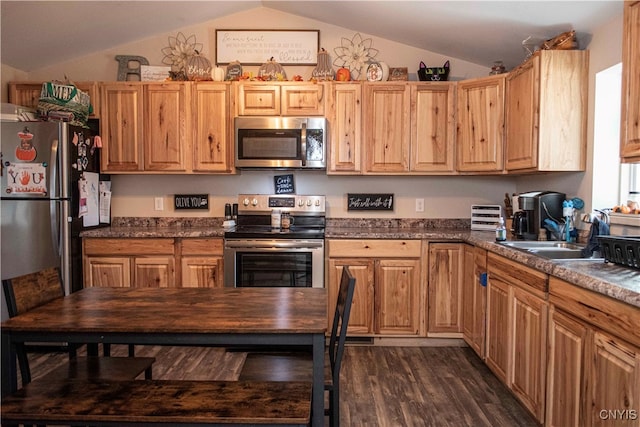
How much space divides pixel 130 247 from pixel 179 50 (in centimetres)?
182

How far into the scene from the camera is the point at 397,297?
3.37 metres

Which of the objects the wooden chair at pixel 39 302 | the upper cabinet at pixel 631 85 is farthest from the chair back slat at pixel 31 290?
the upper cabinet at pixel 631 85

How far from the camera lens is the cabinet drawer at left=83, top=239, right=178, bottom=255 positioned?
3.39m

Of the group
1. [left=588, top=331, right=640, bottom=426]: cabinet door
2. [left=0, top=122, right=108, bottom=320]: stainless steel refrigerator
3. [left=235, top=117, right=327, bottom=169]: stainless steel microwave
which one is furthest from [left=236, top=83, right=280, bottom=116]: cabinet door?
Result: [left=588, top=331, right=640, bottom=426]: cabinet door

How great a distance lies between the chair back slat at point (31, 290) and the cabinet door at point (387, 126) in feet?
7.89

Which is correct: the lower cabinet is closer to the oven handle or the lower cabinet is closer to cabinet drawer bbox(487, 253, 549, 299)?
the oven handle

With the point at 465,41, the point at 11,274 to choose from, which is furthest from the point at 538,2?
the point at 11,274

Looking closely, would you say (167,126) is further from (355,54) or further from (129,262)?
(355,54)

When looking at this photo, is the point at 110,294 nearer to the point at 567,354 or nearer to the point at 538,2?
the point at 567,354

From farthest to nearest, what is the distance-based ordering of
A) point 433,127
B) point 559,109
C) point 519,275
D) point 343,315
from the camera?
1. point 433,127
2. point 559,109
3. point 519,275
4. point 343,315

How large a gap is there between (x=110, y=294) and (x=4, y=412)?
644mm

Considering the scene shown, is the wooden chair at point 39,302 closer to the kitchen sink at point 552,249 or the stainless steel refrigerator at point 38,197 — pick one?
the stainless steel refrigerator at point 38,197

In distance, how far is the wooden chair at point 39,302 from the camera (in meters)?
1.67

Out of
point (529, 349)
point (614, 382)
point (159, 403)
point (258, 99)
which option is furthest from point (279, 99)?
point (614, 382)
